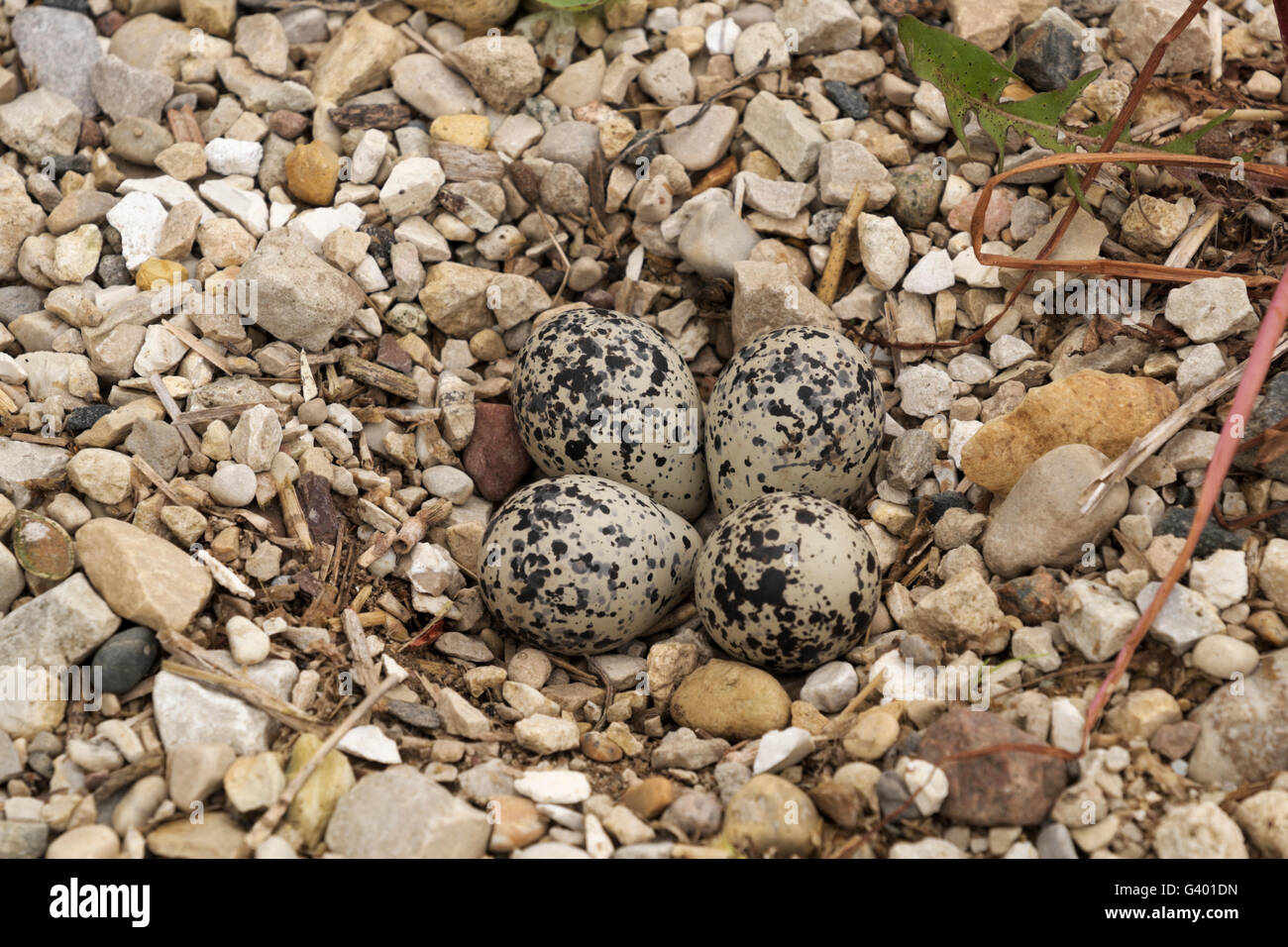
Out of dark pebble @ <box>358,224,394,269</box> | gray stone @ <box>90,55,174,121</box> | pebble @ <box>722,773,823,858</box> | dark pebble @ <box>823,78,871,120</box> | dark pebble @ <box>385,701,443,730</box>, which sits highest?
dark pebble @ <box>823,78,871,120</box>

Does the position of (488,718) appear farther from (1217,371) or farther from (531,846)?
(1217,371)

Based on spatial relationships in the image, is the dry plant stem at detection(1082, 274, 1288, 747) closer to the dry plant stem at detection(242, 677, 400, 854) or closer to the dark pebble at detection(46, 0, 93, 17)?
the dry plant stem at detection(242, 677, 400, 854)

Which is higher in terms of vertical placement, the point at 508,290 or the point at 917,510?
the point at 508,290

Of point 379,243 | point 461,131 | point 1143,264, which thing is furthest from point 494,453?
point 1143,264

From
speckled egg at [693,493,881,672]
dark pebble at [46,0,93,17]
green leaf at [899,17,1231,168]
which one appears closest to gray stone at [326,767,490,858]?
speckled egg at [693,493,881,672]

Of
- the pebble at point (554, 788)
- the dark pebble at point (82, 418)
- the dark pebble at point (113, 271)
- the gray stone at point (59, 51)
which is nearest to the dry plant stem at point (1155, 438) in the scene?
the pebble at point (554, 788)

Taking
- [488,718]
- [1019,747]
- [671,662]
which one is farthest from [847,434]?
[488,718]

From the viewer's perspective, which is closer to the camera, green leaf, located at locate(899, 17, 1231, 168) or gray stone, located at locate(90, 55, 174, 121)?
green leaf, located at locate(899, 17, 1231, 168)

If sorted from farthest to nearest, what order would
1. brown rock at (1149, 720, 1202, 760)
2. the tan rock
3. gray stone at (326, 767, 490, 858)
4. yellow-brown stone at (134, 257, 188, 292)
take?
the tan rock < yellow-brown stone at (134, 257, 188, 292) < brown rock at (1149, 720, 1202, 760) < gray stone at (326, 767, 490, 858)
